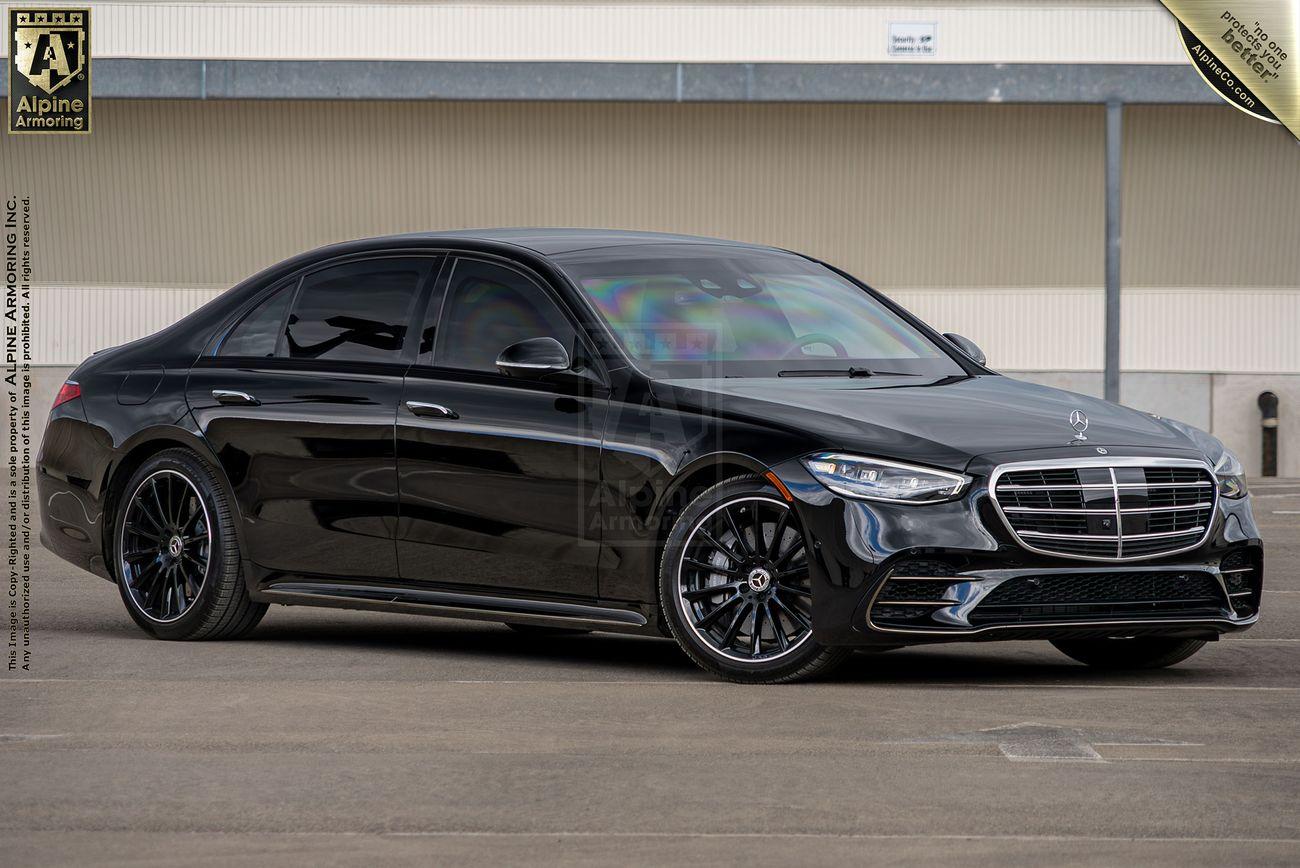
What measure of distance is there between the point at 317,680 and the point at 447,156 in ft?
74.9

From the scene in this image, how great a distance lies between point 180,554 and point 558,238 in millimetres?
1989

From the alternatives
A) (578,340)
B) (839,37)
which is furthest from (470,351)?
(839,37)

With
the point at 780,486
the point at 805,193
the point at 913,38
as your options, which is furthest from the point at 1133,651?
the point at 805,193

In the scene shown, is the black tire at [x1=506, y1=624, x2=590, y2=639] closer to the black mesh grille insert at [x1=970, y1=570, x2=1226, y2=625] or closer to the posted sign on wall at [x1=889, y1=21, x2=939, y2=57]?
the black mesh grille insert at [x1=970, y1=570, x2=1226, y2=625]

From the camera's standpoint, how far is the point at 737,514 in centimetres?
807

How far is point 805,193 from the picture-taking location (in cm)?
3080

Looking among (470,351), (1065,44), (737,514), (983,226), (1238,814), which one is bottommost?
(1238,814)

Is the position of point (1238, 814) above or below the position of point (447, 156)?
below

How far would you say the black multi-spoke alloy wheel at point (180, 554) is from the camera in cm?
953

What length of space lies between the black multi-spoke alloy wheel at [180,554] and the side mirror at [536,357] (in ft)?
5.20

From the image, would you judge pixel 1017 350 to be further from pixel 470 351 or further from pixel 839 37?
pixel 470 351

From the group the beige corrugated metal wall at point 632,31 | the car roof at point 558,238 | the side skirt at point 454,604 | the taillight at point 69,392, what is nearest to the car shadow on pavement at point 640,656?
the side skirt at point 454,604

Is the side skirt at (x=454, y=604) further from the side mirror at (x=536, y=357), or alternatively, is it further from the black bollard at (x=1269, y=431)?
the black bollard at (x=1269, y=431)

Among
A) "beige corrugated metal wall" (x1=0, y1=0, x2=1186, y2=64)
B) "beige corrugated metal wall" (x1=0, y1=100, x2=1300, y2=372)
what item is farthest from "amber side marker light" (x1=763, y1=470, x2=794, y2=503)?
"beige corrugated metal wall" (x1=0, y1=100, x2=1300, y2=372)
